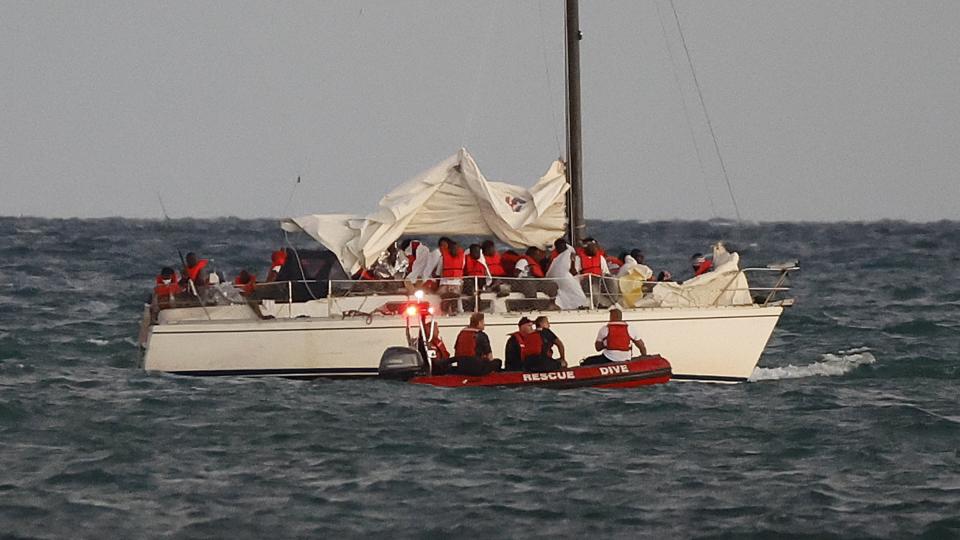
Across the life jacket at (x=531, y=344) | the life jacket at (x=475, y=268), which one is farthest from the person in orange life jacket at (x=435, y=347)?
the life jacket at (x=475, y=268)

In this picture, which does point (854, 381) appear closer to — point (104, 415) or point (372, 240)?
point (372, 240)

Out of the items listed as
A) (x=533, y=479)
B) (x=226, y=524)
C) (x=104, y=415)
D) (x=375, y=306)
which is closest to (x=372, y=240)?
(x=375, y=306)

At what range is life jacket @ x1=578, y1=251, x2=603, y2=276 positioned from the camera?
27516 mm

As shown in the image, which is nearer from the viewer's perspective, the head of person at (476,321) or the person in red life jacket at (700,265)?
the head of person at (476,321)

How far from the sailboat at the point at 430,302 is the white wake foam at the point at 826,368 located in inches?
75.9

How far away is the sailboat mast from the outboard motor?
5037mm

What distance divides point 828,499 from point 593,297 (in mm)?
8788

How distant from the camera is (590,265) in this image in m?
27.5

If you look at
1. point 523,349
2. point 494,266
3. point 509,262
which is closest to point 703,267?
point 509,262

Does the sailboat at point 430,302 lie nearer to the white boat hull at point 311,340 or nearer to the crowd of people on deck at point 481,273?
the white boat hull at point 311,340

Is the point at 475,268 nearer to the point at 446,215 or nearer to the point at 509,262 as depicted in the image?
the point at 509,262

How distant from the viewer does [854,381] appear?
2930 cm

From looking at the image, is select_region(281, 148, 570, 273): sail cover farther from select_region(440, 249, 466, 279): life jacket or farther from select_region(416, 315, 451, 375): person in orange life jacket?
select_region(416, 315, 451, 375): person in orange life jacket

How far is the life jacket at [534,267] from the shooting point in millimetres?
27359
